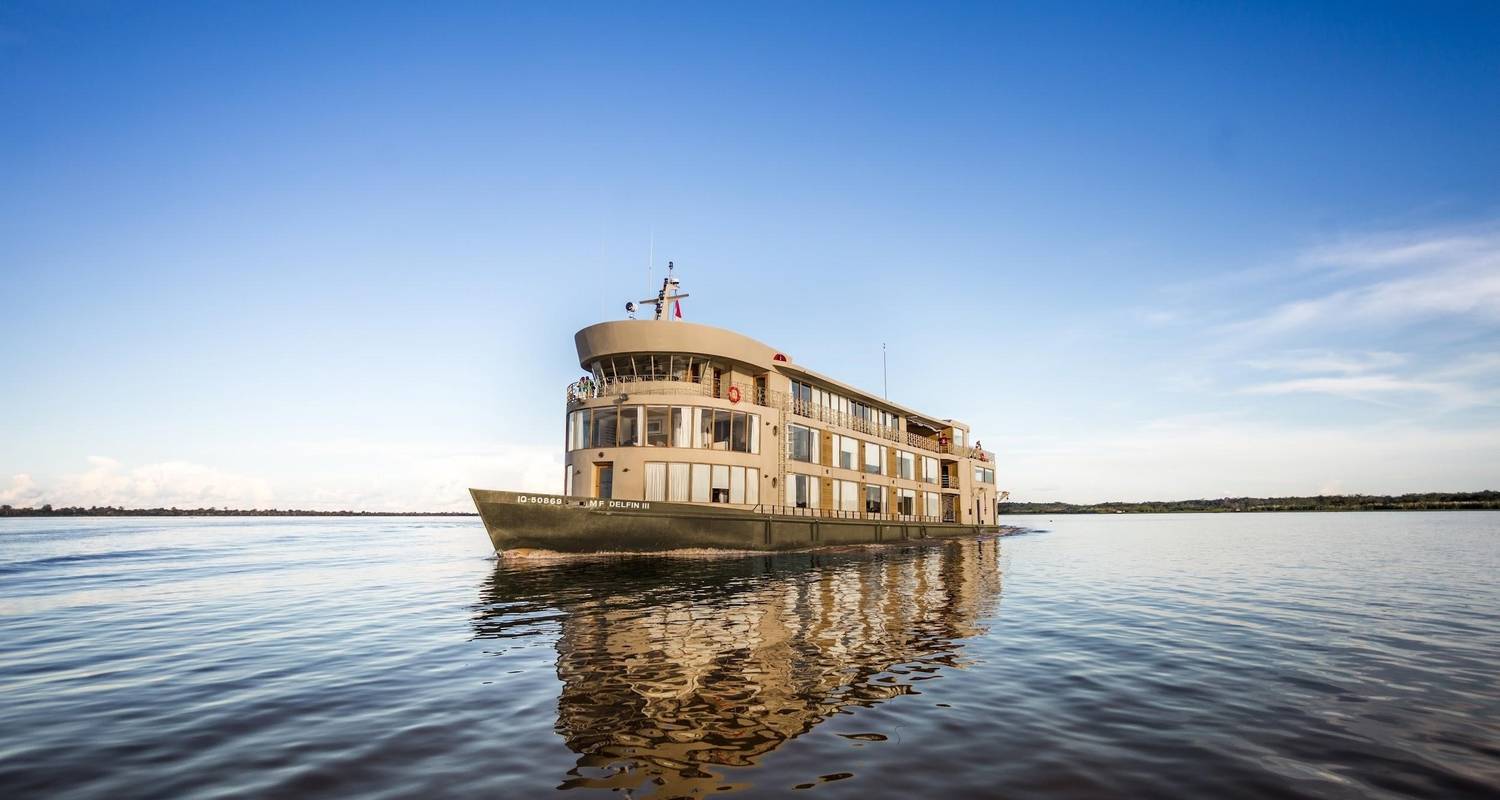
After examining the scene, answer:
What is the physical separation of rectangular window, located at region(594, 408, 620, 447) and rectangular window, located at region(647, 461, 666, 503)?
97.7 inches

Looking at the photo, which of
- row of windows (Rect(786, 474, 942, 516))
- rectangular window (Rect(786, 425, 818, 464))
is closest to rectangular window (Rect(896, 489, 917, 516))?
row of windows (Rect(786, 474, 942, 516))

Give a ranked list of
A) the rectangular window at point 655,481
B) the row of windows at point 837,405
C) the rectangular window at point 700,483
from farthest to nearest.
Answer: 1. the row of windows at point 837,405
2. the rectangular window at point 700,483
3. the rectangular window at point 655,481

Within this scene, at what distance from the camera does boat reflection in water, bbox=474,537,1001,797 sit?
6.48 meters

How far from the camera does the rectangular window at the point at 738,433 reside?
3359cm

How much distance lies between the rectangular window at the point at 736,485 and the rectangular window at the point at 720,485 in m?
0.23

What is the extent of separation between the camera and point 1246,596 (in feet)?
59.8

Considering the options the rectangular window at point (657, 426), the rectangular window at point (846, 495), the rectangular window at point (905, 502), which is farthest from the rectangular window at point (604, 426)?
the rectangular window at point (905, 502)

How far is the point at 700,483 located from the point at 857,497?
560 inches

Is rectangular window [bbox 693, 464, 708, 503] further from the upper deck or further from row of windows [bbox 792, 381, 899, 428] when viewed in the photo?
row of windows [bbox 792, 381, 899, 428]

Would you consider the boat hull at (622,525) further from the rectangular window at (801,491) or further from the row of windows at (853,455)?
the row of windows at (853,455)

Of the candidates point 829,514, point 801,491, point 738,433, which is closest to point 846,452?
point 829,514

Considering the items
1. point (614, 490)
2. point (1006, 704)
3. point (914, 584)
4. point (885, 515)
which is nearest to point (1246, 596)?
point (914, 584)

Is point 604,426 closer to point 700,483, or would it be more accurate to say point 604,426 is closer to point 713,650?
point 700,483

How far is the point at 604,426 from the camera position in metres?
32.5
